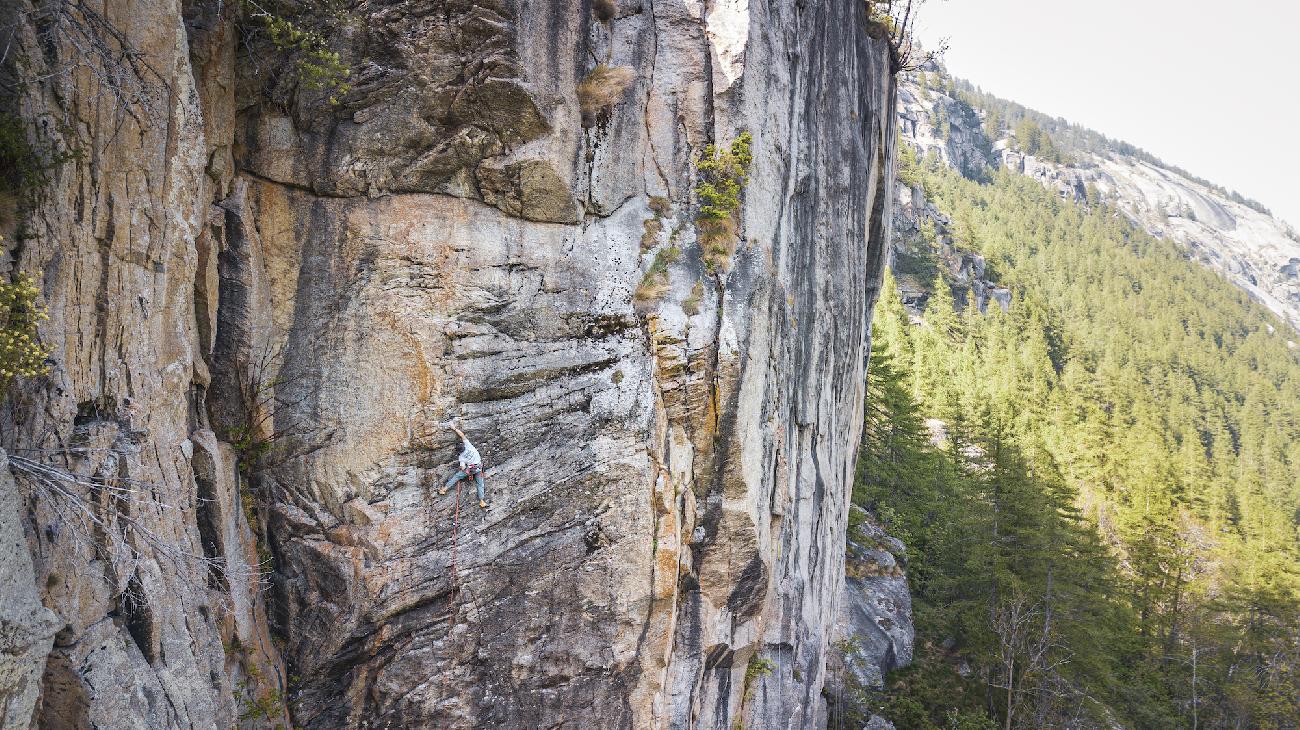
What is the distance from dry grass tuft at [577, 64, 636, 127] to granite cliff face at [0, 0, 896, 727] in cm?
10

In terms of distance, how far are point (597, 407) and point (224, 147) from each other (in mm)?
5398

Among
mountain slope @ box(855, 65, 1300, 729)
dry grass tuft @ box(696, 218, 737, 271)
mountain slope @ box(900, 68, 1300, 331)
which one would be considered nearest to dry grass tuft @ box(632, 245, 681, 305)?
dry grass tuft @ box(696, 218, 737, 271)

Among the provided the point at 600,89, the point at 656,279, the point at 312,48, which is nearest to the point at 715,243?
the point at 656,279

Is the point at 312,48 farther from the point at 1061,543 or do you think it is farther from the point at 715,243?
the point at 1061,543

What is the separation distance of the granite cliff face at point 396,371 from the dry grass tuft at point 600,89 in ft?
0.34

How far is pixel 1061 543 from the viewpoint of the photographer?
71.8ft

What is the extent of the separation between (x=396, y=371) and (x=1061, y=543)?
21462mm

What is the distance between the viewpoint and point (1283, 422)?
8038 cm

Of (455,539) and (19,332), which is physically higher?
(19,332)

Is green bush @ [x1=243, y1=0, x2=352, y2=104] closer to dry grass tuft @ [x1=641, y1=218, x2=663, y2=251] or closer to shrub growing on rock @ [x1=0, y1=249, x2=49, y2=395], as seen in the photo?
shrub growing on rock @ [x1=0, y1=249, x2=49, y2=395]

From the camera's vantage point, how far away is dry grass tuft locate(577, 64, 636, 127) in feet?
32.1

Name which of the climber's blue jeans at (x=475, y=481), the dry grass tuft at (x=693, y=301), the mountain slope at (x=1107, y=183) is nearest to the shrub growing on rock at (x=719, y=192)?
the dry grass tuft at (x=693, y=301)

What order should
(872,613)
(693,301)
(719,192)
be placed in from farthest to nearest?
(872,613) → (719,192) → (693,301)

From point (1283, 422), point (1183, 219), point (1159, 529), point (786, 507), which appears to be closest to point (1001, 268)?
point (1283, 422)
